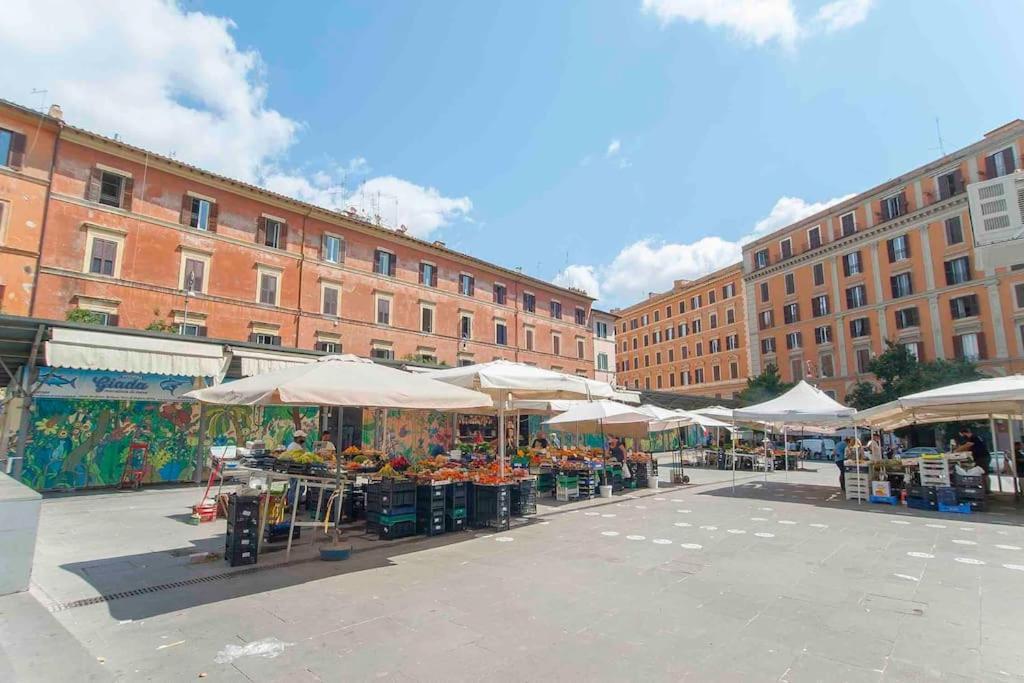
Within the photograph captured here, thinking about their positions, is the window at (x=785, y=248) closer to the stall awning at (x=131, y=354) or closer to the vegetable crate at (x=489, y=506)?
the vegetable crate at (x=489, y=506)

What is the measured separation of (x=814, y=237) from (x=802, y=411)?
128 feet

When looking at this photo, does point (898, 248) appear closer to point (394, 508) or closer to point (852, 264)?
point (852, 264)

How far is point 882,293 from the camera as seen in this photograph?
130 ft

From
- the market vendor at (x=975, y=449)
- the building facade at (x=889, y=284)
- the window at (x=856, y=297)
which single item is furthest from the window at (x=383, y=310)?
the window at (x=856, y=297)

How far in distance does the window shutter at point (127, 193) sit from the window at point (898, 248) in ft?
159

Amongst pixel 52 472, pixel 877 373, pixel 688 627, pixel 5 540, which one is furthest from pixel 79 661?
pixel 877 373

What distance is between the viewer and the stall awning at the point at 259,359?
47.7ft

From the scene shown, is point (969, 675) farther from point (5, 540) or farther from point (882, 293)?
point (882, 293)

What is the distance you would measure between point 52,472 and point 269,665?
12732mm

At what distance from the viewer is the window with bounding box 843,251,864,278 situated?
1628 inches

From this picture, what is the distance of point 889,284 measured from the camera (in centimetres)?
3934

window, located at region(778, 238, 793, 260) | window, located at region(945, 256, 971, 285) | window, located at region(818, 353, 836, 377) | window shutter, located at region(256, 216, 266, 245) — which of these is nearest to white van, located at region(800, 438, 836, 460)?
window, located at region(818, 353, 836, 377)

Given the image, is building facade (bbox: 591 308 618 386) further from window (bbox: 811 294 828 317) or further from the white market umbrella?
the white market umbrella

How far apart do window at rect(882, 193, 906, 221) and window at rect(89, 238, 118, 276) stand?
161ft
